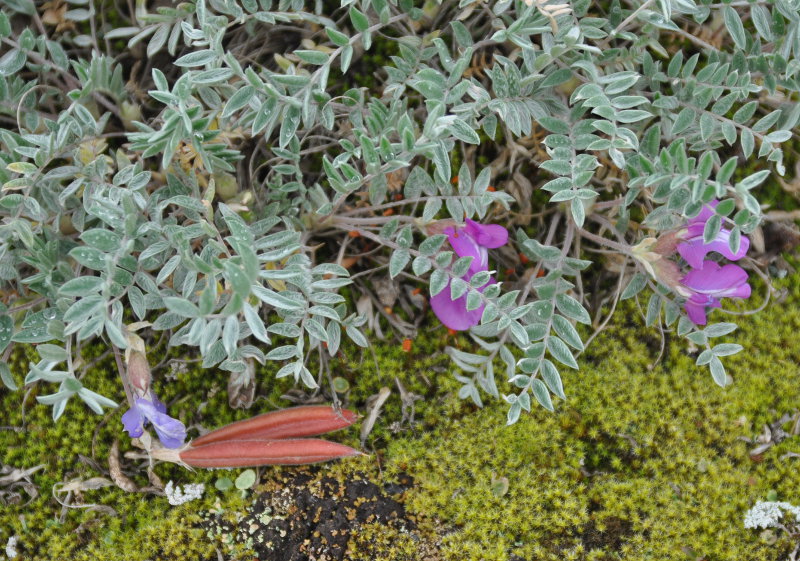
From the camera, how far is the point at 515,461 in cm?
226

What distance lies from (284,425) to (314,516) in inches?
11.7

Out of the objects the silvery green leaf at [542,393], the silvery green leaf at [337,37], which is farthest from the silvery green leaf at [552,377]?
the silvery green leaf at [337,37]

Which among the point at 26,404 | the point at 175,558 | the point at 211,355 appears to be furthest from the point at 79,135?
the point at 175,558

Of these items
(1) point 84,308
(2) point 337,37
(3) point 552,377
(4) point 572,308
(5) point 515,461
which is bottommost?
(5) point 515,461

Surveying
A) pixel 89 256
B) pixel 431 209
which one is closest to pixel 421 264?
pixel 431 209

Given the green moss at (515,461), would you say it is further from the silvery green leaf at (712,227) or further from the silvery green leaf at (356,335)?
the silvery green leaf at (712,227)

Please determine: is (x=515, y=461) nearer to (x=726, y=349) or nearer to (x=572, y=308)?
(x=572, y=308)

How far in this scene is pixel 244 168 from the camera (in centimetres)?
246

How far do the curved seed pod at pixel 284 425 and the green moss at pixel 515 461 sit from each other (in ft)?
0.23

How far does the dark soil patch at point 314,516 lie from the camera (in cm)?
213

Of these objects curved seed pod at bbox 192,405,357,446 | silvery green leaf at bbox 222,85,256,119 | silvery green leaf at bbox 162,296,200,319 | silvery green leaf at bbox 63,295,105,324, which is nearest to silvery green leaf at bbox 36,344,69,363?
silvery green leaf at bbox 63,295,105,324

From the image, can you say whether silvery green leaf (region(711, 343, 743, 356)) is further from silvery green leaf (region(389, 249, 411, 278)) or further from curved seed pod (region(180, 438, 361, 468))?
curved seed pod (region(180, 438, 361, 468))

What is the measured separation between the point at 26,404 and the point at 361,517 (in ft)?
3.91

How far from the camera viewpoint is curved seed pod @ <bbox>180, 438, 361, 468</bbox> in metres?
2.20
